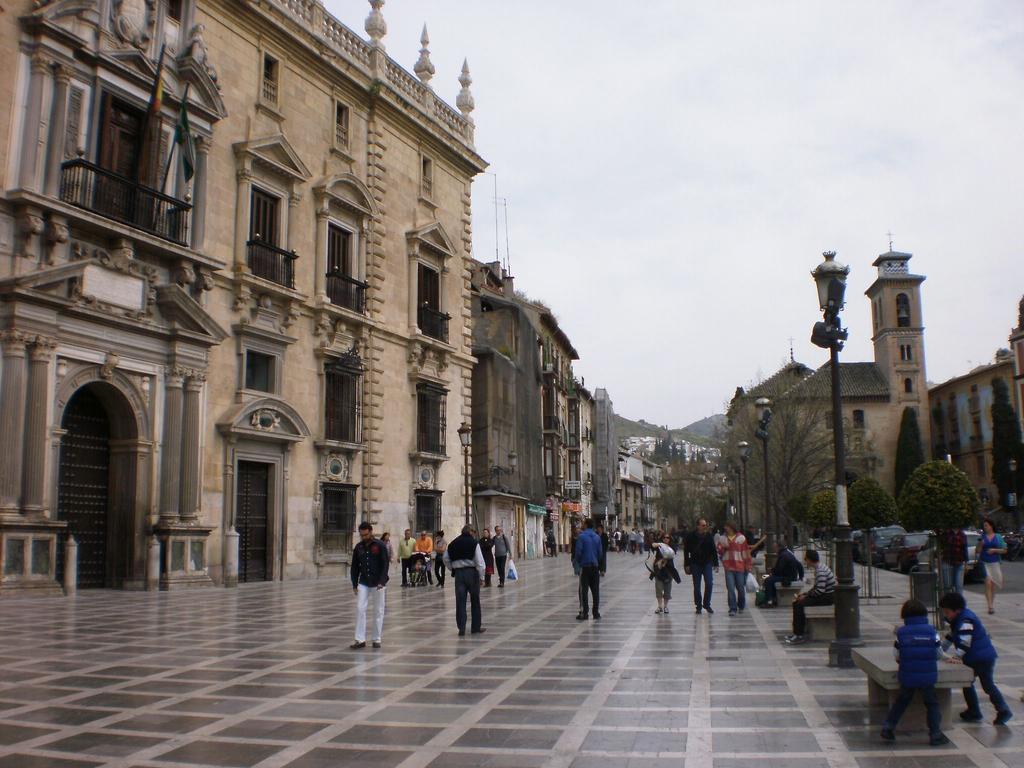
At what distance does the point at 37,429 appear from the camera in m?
17.9

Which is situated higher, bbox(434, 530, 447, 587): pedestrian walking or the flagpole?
the flagpole

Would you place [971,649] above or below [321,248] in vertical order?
below

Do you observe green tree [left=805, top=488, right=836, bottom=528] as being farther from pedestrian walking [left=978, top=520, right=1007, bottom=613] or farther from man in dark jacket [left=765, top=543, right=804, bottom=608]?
pedestrian walking [left=978, top=520, right=1007, bottom=613]

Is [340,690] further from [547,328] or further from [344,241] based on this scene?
[547,328]

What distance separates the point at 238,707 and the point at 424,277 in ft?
82.2

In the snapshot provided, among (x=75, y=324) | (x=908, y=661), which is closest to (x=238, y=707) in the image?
(x=908, y=661)

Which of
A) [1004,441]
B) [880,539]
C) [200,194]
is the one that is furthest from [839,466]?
[1004,441]

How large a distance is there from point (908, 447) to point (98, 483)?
76.5 meters

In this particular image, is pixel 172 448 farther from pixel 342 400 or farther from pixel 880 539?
pixel 880 539

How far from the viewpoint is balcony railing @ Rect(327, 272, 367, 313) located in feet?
89.1

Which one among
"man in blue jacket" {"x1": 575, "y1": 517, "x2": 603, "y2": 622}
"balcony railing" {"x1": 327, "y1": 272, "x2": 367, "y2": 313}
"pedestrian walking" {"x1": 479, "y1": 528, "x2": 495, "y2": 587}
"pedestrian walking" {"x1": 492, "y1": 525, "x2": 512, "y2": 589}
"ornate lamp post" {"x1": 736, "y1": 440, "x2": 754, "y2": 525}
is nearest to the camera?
"man in blue jacket" {"x1": 575, "y1": 517, "x2": 603, "y2": 622}

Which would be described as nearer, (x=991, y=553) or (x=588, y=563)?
(x=588, y=563)

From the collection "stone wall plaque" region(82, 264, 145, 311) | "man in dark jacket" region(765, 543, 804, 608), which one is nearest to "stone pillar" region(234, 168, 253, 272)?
"stone wall plaque" region(82, 264, 145, 311)

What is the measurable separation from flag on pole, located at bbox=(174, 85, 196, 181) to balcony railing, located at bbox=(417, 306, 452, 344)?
1081 cm
